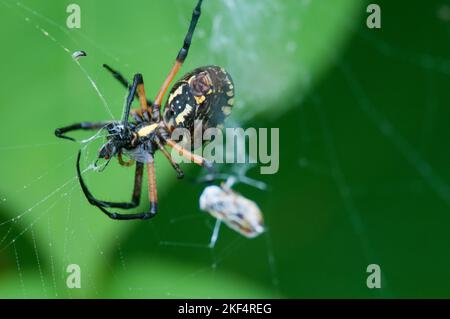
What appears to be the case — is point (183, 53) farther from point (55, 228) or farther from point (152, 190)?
point (55, 228)

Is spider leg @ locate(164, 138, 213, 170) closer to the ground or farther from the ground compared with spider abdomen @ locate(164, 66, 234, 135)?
closer to the ground

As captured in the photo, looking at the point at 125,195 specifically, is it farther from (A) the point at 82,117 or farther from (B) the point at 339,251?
(B) the point at 339,251

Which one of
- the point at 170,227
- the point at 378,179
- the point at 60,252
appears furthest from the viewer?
the point at 378,179

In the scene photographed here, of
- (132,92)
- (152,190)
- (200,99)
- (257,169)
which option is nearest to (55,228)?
(152,190)

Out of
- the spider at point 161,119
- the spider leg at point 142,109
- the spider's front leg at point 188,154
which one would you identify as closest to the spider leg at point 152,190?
the spider at point 161,119

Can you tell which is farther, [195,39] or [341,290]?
[195,39]

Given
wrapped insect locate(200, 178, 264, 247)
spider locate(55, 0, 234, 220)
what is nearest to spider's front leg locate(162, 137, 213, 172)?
spider locate(55, 0, 234, 220)

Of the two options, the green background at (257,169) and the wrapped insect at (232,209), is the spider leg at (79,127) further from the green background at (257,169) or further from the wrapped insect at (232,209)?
the wrapped insect at (232,209)

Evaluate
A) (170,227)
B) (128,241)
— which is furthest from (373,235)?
(128,241)

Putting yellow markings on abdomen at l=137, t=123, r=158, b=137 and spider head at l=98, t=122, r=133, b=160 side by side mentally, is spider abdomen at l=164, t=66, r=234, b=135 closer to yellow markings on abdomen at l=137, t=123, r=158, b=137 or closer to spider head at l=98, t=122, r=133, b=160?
yellow markings on abdomen at l=137, t=123, r=158, b=137
